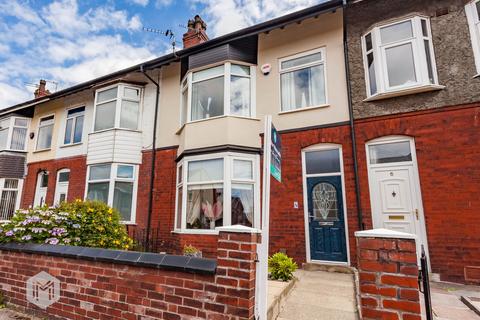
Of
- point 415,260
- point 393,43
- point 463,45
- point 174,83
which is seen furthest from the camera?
point 174,83

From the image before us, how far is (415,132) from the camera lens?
241 inches

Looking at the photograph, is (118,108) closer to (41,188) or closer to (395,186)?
(41,188)

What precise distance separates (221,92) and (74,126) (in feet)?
24.6

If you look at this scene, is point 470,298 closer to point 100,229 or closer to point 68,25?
point 100,229

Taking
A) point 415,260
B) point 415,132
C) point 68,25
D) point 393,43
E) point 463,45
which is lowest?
point 415,260

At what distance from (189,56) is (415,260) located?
8656 mm

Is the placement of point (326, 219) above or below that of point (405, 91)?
below

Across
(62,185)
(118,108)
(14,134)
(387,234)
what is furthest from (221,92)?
(14,134)

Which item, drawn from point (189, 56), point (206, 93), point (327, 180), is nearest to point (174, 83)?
point (189, 56)

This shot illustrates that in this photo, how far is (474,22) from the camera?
6.08 metres

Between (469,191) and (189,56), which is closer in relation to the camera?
(469,191)

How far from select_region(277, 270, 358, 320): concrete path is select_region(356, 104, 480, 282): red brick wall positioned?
1930 millimetres

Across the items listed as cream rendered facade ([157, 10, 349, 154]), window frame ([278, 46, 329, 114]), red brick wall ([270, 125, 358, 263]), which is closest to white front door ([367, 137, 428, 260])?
red brick wall ([270, 125, 358, 263])

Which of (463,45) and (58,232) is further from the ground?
(463,45)
